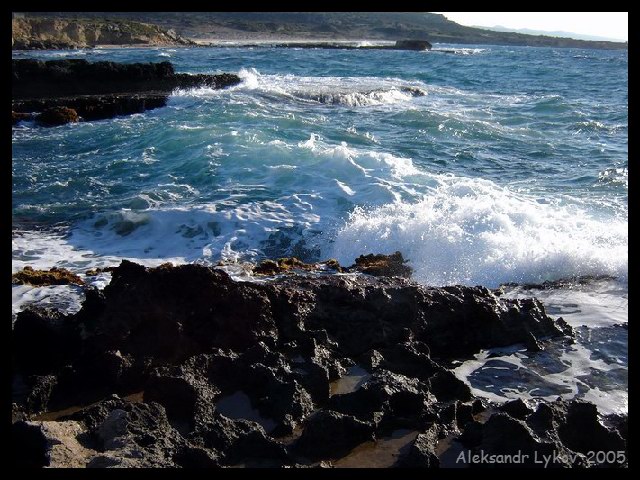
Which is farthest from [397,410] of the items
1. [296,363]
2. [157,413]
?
[157,413]

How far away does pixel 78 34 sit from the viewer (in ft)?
155

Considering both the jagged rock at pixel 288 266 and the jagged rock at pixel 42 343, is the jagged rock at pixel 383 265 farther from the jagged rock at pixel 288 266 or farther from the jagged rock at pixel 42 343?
the jagged rock at pixel 42 343

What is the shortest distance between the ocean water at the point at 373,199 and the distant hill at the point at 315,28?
53613 mm

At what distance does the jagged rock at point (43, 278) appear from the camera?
6250mm

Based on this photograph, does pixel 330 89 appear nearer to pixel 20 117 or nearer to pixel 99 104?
pixel 99 104

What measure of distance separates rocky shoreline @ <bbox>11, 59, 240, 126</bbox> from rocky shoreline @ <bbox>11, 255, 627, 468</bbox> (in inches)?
543

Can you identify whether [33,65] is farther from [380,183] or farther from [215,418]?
[215,418]

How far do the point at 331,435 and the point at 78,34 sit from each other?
49.7 metres

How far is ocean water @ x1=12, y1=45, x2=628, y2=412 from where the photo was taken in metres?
5.93

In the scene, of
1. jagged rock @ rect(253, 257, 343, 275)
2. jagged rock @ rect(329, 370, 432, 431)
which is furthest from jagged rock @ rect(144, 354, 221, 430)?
jagged rock @ rect(253, 257, 343, 275)

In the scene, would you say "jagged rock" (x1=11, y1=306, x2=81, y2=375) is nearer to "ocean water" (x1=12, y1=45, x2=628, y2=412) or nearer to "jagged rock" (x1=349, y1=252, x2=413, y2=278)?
"ocean water" (x1=12, y1=45, x2=628, y2=412)

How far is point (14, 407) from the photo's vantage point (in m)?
3.84
